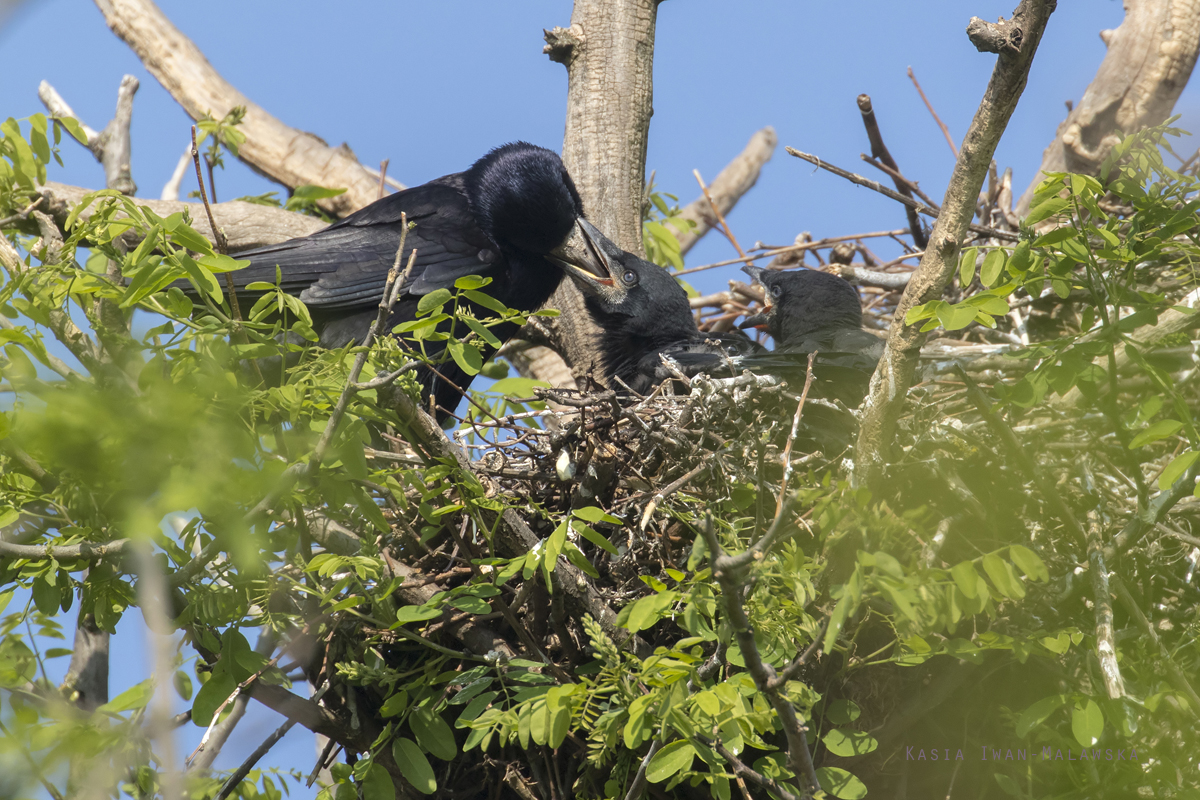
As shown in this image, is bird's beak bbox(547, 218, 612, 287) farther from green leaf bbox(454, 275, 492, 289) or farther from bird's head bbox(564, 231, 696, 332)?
green leaf bbox(454, 275, 492, 289)

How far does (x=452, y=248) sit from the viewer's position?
16.5 ft

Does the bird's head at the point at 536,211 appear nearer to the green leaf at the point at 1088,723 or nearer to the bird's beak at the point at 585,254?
the bird's beak at the point at 585,254

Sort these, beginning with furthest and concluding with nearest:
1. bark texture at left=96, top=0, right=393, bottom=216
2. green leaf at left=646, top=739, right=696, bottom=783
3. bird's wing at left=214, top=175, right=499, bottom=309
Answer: bark texture at left=96, top=0, right=393, bottom=216, bird's wing at left=214, top=175, right=499, bottom=309, green leaf at left=646, top=739, right=696, bottom=783

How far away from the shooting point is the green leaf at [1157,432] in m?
2.17

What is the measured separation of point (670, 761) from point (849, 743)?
27.1 inches

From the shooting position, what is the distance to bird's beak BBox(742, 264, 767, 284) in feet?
17.9

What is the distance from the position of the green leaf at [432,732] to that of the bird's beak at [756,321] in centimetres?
323

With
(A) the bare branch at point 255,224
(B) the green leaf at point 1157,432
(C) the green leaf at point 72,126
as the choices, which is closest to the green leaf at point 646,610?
(B) the green leaf at point 1157,432

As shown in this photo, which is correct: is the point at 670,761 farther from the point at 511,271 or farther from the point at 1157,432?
the point at 511,271

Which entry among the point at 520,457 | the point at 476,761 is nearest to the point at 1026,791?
the point at 476,761

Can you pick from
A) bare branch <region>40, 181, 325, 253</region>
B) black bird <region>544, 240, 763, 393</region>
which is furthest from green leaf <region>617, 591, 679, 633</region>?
bare branch <region>40, 181, 325, 253</region>

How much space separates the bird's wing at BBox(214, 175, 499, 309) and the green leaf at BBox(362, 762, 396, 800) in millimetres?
2484

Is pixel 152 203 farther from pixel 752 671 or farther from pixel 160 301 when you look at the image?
pixel 752 671

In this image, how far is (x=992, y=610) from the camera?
7.04ft
